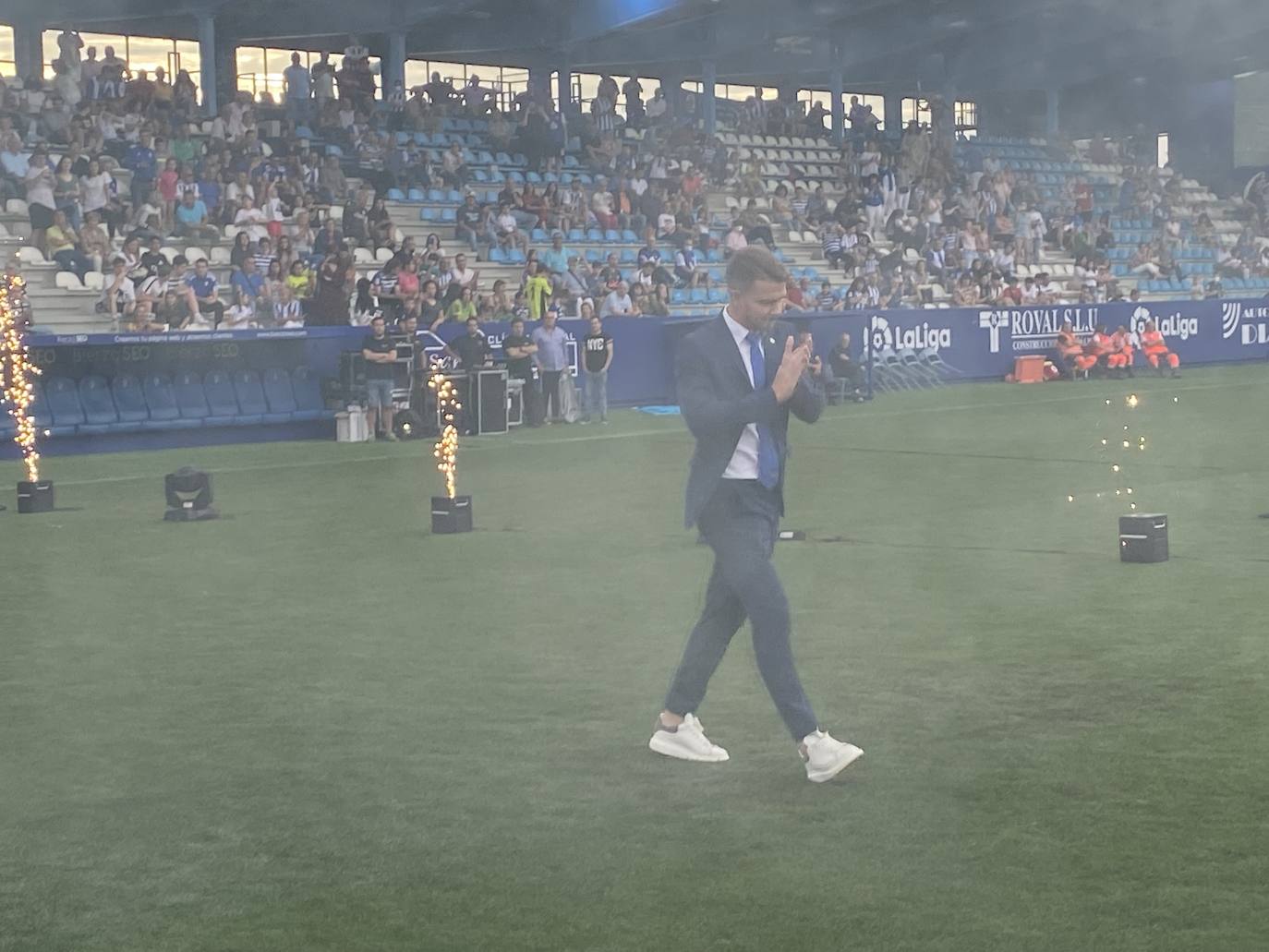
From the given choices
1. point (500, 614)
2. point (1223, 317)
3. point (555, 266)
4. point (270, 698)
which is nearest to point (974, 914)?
point (270, 698)

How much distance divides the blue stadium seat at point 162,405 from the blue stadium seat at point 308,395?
135 centimetres

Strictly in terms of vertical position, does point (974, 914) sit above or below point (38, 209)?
below

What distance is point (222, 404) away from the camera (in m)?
22.2

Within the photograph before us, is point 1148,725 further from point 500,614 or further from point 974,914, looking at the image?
point 500,614

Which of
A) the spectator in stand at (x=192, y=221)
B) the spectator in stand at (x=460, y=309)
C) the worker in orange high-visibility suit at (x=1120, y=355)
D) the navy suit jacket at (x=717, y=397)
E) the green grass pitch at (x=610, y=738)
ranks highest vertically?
the spectator in stand at (x=192, y=221)

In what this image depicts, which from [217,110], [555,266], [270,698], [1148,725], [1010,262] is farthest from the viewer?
[1010,262]

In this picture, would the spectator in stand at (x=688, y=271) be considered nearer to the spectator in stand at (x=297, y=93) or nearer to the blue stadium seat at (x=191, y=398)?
the spectator in stand at (x=297, y=93)

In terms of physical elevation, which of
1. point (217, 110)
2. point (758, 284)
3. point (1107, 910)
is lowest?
point (1107, 910)

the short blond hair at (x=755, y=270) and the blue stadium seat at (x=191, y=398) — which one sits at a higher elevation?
the short blond hair at (x=755, y=270)

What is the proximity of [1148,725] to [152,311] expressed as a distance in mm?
17023

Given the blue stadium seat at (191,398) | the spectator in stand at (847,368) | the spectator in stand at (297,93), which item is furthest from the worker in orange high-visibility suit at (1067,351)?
the blue stadium seat at (191,398)

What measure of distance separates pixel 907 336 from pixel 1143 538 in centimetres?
1982

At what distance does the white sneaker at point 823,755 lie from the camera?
6383 millimetres

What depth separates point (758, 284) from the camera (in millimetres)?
6277
